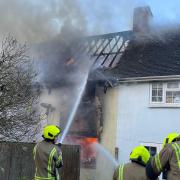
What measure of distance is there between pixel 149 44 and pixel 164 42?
69cm

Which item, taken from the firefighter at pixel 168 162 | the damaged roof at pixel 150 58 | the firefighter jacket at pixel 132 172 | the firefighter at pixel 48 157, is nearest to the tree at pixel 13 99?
the firefighter at pixel 48 157

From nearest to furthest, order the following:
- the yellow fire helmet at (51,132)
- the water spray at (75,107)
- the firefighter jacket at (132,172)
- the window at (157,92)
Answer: the firefighter jacket at (132,172), the yellow fire helmet at (51,132), the window at (157,92), the water spray at (75,107)

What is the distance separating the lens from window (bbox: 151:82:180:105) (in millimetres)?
12594

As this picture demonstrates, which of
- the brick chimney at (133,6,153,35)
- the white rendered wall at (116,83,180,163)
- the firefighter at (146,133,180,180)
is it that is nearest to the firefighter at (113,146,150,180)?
the firefighter at (146,133,180,180)

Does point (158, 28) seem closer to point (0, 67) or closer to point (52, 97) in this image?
point (52, 97)

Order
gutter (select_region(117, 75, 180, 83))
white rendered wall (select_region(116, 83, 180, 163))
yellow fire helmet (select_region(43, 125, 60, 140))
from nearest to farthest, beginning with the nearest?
yellow fire helmet (select_region(43, 125, 60, 140)) → white rendered wall (select_region(116, 83, 180, 163)) → gutter (select_region(117, 75, 180, 83))

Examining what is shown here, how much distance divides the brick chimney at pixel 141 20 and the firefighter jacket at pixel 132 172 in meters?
13.2

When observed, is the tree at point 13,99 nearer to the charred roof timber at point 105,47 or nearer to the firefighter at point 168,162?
the firefighter at point 168,162

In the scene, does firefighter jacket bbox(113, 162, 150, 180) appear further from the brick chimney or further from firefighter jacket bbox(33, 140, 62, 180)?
the brick chimney

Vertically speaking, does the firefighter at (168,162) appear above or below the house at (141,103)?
below

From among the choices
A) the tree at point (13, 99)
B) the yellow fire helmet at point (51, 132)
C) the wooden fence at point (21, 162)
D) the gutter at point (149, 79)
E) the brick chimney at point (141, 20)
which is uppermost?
the brick chimney at point (141, 20)

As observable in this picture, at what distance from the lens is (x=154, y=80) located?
42.4 feet

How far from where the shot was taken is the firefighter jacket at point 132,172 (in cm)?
396

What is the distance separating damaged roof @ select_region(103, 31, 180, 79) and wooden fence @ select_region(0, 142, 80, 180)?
5.36 meters
